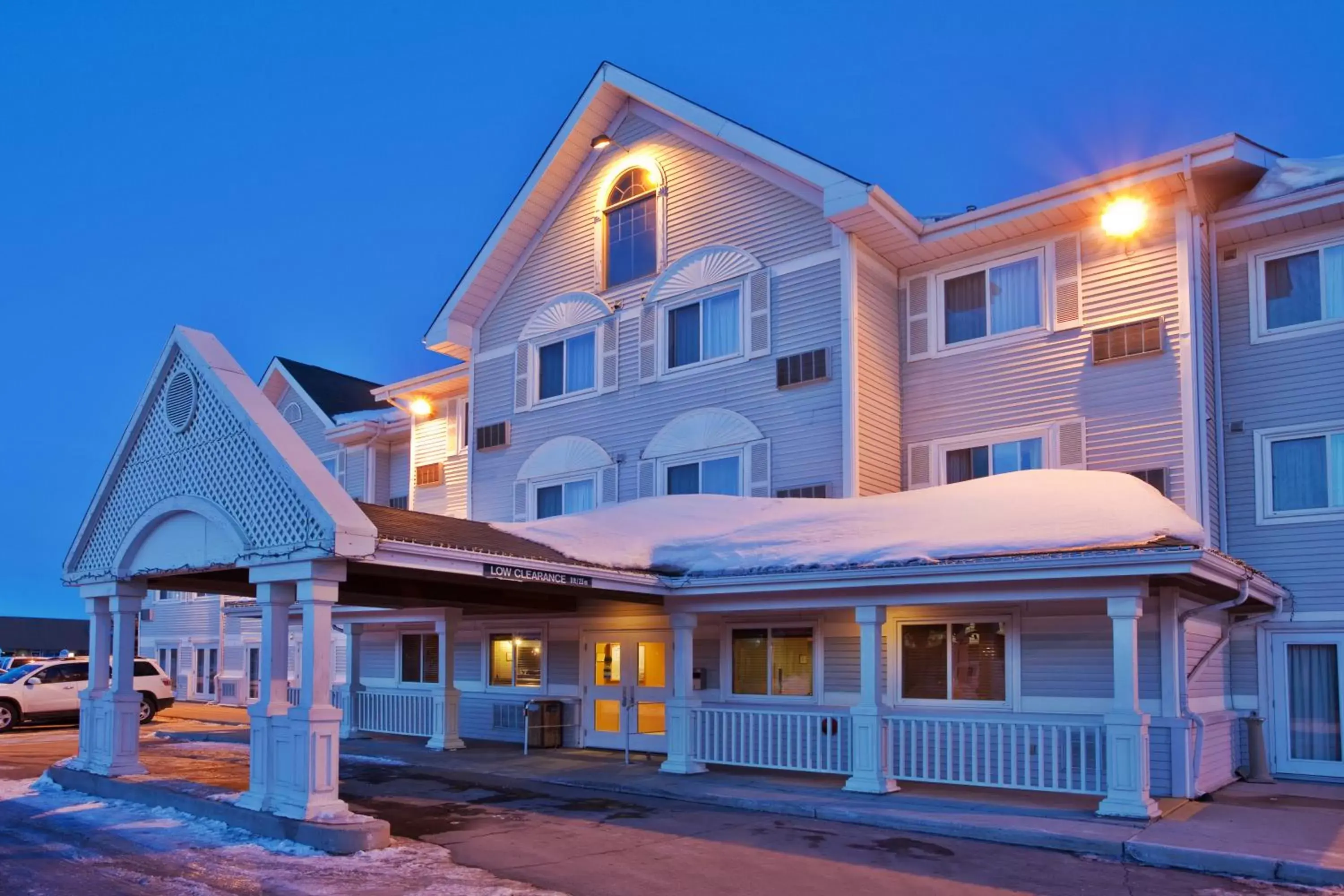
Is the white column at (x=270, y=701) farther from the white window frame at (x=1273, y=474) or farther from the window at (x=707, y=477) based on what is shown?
the white window frame at (x=1273, y=474)

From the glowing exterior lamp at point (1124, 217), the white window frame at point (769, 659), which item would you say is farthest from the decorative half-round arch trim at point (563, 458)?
the glowing exterior lamp at point (1124, 217)

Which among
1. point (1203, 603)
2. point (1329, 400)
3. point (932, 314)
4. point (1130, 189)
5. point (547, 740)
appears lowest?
point (547, 740)

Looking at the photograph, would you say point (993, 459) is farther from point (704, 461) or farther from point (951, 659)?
point (704, 461)

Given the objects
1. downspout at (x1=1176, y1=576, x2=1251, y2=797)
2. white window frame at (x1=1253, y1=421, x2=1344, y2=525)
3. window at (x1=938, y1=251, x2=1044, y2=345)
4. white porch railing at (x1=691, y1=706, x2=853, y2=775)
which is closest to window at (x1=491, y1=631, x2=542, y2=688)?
white porch railing at (x1=691, y1=706, x2=853, y2=775)

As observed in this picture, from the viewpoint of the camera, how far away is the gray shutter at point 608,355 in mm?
20078

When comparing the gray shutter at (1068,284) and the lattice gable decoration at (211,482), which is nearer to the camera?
the lattice gable decoration at (211,482)

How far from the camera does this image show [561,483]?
2075 cm

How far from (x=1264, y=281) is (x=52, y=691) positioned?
26.7 meters

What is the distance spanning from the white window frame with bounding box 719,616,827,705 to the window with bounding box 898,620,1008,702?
1230mm

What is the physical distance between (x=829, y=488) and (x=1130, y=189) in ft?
19.5

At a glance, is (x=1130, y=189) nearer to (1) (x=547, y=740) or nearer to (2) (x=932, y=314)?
(2) (x=932, y=314)

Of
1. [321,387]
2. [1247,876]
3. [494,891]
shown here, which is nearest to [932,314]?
[1247,876]

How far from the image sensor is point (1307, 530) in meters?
14.5

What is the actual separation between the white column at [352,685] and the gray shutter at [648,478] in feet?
20.9
